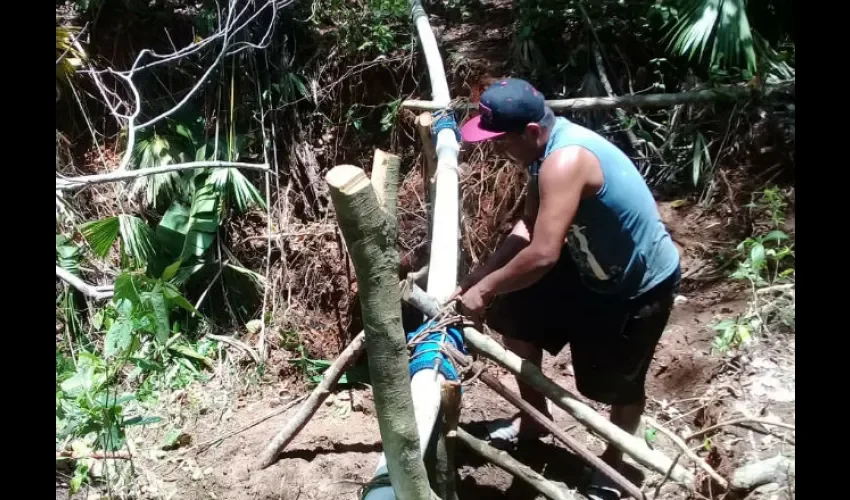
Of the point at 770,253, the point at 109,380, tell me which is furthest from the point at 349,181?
the point at 770,253

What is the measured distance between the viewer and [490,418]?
3.83m

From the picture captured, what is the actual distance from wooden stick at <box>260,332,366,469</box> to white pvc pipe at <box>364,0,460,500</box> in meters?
0.47

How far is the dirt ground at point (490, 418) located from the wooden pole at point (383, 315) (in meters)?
1.04

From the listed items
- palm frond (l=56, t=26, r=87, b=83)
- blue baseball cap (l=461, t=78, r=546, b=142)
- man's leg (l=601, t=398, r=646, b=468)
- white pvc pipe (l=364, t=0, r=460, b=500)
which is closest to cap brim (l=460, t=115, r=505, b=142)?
blue baseball cap (l=461, t=78, r=546, b=142)

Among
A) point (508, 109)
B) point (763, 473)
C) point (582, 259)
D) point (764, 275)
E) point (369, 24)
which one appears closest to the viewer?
point (763, 473)

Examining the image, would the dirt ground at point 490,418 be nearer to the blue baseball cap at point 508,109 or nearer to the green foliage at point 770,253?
the green foliage at point 770,253

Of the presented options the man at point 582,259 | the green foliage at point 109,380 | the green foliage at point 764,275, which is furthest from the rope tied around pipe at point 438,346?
the green foliage at point 764,275

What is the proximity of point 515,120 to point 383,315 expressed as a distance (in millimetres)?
1194

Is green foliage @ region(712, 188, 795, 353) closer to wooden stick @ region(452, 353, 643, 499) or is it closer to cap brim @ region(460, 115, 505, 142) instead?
wooden stick @ region(452, 353, 643, 499)

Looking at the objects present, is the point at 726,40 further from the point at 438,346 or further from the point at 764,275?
the point at 438,346

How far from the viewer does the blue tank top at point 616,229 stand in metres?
2.38
